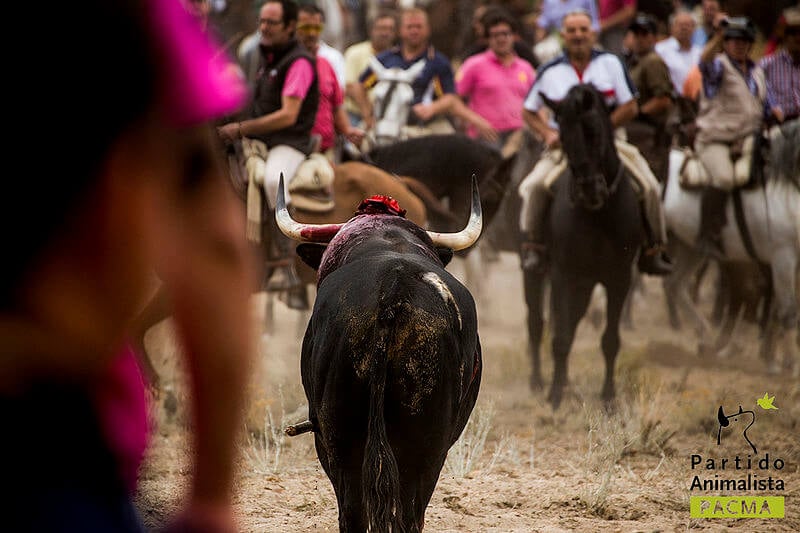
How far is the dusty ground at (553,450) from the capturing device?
622 cm

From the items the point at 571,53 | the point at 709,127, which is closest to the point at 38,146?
the point at 571,53

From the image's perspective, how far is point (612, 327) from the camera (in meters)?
9.53

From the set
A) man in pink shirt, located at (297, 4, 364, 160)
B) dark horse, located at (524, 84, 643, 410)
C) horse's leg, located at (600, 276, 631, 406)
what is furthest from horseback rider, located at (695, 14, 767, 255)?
man in pink shirt, located at (297, 4, 364, 160)

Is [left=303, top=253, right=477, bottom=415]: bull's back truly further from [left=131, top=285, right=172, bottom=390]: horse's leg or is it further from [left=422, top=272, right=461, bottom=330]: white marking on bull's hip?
[left=131, top=285, right=172, bottom=390]: horse's leg

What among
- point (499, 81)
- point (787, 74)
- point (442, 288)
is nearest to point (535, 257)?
point (787, 74)

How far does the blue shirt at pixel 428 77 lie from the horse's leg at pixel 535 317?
3.63 meters

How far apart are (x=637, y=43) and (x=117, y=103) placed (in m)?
11.7

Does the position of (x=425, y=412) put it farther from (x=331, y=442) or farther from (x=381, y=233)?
(x=381, y=233)

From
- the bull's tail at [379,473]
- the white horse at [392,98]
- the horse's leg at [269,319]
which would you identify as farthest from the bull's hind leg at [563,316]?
the bull's tail at [379,473]

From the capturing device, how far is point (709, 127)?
37.4 feet

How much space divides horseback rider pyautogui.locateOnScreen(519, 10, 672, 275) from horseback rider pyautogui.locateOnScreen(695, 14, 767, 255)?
158cm

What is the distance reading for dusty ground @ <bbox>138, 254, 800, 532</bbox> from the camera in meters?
6.22

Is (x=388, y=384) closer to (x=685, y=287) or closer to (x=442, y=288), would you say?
(x=442, y=288)

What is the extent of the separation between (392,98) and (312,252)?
748 centimetres
